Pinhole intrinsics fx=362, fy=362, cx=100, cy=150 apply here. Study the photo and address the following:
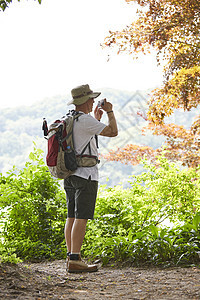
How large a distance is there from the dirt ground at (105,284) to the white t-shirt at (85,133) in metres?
0.81

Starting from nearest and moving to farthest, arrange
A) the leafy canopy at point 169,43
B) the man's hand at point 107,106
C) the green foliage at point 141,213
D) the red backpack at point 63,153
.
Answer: the red backpack at point 63,153 < the man's hand at point 107,106 < the green foliage at point 141,213 < the leafy canopy at point 169,43

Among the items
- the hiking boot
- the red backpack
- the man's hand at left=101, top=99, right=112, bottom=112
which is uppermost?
the man's hand at left=101, top=99, right=112, bottom=112

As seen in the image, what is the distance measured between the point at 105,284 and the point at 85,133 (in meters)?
1.16

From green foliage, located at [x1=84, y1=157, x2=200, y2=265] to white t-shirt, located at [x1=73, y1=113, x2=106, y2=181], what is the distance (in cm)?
84

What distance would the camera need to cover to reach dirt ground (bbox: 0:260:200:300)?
2.07 m

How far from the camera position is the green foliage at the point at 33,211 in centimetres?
411

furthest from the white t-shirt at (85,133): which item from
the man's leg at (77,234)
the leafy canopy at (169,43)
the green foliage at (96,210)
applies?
the leafy canopy at (169,43)

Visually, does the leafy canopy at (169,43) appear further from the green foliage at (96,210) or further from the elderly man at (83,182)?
the elderly man at (83,182)

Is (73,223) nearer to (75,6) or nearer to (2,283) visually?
(2,283)

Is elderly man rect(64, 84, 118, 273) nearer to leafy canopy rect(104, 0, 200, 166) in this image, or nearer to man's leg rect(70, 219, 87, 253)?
man's leg rect(70, 219, 87, 253)

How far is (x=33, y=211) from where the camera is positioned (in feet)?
14.1

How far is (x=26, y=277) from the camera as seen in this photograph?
249 centimetres

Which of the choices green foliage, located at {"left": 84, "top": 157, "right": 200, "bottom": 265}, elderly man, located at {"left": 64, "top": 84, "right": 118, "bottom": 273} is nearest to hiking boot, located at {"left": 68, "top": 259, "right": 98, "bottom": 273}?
elderly man, located at {"left": 64, "top": 84, "right": 118, "bottom": 273}

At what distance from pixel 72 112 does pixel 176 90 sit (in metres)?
3.05
